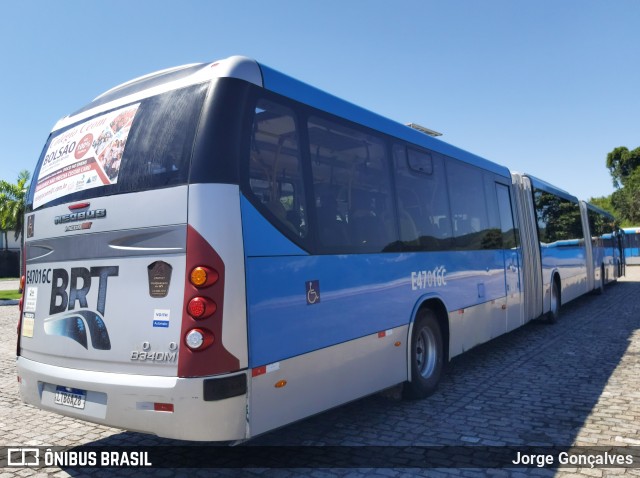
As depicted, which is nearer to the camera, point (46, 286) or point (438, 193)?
point (46, 286)

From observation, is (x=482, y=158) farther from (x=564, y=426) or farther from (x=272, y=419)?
(x=272, y=419)

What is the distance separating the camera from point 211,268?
3.58 metres

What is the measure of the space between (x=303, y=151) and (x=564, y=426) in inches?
152

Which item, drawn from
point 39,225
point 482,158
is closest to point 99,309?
point 39,225

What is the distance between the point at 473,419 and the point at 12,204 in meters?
49.5

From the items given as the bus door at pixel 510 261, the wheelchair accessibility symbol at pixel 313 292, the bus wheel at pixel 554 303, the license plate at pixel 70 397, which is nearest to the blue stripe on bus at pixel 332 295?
the wheelchair accessibility symbol at pixel 313 292

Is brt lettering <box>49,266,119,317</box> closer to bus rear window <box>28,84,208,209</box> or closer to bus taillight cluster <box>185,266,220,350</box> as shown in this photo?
bus rear window <box>28,84,208,209</box>

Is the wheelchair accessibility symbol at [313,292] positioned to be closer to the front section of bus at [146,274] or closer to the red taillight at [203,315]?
the front section of bus at [146,274]

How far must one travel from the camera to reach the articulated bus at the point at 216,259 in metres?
3.61

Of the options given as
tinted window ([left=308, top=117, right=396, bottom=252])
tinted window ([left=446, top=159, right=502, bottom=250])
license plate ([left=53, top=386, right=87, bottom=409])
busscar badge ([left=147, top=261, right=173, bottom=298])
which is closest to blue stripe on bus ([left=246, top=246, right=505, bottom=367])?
tinted window ([left=308, top=117, right=396, bottom=252])

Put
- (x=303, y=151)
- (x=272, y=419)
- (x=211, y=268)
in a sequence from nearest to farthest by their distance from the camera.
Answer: (x=211, y=268)
(x=272, y=419)
(x=303, y=151)

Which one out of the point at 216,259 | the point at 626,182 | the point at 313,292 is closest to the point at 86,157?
the point at 216,259

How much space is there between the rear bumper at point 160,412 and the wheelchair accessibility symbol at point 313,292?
3.24ft

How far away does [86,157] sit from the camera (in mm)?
4566
